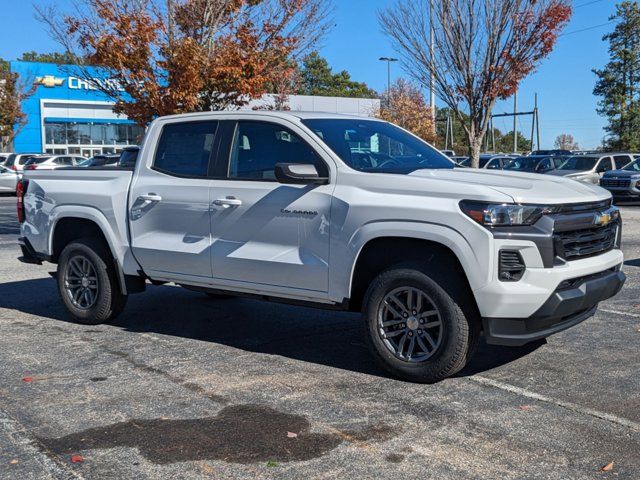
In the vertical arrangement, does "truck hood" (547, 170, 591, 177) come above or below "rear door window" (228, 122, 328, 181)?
below

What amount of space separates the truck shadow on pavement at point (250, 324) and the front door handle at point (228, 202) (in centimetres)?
120

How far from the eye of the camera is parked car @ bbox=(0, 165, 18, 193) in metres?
31.1

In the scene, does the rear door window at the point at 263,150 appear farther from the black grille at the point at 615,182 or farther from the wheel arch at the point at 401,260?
the black grille at the point at 615,182

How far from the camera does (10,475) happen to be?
3.79 metres

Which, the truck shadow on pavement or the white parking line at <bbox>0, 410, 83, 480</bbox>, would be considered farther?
the truck shadow on pavement

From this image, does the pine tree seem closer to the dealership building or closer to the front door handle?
the dealership building

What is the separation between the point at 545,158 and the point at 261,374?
2349 centimetres

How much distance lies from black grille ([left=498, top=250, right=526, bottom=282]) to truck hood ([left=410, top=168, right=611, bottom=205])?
0.35 m

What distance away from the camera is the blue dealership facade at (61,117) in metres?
50.7

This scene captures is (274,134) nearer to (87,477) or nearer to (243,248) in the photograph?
(243,248)

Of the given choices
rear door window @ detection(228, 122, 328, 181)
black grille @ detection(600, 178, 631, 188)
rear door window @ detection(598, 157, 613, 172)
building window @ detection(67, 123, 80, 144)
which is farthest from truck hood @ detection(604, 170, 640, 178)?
building window @ detection(67, 123, 80, 144)

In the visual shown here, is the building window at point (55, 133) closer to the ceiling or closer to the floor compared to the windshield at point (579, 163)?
closer to the ceiling

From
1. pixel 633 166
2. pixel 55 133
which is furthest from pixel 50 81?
pixel 633 166

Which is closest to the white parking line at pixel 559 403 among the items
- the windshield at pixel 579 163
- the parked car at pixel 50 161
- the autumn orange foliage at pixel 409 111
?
the windshield at pixel 579 163
